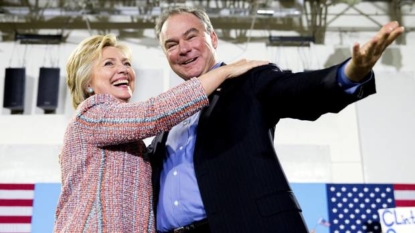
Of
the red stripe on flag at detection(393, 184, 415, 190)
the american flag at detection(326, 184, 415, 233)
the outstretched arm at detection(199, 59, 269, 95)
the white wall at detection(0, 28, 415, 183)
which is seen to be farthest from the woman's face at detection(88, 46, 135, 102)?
the red stripe on flag at detection(393, 184, 415, 190)

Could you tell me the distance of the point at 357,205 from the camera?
5398 millimetres

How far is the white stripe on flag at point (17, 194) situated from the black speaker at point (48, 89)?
1.22 metres

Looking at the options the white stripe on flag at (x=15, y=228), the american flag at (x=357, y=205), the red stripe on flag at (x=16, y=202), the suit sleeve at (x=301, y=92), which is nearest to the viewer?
the suit sleeve at (x=301, y=92)

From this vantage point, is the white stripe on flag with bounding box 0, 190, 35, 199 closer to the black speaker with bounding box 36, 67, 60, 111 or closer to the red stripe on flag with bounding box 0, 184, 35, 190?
the red stripe on flag with bounding box 0, 184, 35, 190

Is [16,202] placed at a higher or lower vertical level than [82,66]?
lower

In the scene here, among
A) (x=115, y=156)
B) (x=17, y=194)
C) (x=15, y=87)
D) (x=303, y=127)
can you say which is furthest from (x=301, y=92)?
(x=15, y=87)

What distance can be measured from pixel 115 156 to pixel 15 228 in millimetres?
4494

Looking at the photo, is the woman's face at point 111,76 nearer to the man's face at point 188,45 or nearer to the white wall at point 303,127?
the man's face at point 188,45

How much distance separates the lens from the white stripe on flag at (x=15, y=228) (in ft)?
17.9

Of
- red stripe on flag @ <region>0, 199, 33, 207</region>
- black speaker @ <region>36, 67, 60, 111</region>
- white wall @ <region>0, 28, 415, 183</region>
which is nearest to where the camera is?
red stripe on flag @ <region>0, 199, 33, 207</region>

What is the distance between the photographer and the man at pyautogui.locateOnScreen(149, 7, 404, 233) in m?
1.20

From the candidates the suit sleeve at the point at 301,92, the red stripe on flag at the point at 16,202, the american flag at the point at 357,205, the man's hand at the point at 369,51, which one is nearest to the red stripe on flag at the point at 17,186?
the red stripe on flag at the point at 16,202

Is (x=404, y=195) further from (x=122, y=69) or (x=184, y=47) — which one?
(x=122, y=69)

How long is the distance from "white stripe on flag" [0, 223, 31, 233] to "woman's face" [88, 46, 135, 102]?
4.20 m
